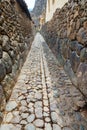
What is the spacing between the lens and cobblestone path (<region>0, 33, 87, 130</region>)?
2449 millimetres

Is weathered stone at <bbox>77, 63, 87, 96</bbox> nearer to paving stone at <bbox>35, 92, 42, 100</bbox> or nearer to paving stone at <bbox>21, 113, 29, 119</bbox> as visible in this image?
paving stone at <bbox>35, 92, 42, 100</bbox>

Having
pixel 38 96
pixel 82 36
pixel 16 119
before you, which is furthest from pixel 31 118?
pixel 82 36

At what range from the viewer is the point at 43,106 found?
2980 mm

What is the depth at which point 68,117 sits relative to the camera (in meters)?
2.65

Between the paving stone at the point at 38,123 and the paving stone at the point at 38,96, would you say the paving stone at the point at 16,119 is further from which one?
the paving stone at the point at 38,96

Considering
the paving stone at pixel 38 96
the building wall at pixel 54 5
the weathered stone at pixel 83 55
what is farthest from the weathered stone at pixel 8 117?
the building wall at pixel 54 5

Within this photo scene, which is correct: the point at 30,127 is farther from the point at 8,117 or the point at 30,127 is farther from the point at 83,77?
A: the point at 83,77

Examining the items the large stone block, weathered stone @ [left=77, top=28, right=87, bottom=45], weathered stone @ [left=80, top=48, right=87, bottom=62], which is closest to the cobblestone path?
the large stone block

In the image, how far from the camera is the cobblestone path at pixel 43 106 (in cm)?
245

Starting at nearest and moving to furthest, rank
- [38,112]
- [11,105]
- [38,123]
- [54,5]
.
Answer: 1. [38,123]
2. [38,112]
3. [11,105]
4. [54,5]

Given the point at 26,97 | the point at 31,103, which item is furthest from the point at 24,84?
the point at 31,103

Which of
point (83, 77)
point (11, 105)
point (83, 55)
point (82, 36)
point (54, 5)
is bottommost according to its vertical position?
point (11, 105)

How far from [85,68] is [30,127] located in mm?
1693

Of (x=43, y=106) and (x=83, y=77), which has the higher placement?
(x=83, y=77)
